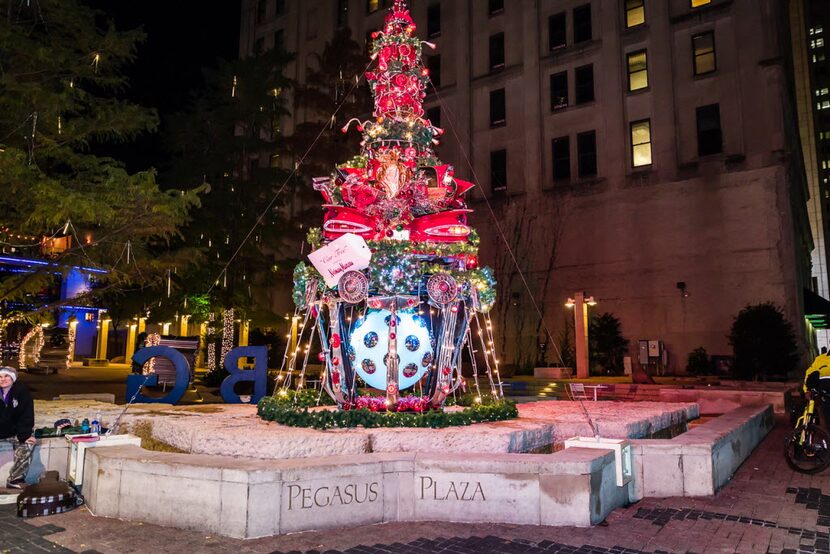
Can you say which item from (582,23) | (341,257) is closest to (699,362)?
(582,23)

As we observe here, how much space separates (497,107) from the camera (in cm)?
3594

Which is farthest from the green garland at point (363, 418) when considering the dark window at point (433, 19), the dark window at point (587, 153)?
the dark window at point (433, 19)

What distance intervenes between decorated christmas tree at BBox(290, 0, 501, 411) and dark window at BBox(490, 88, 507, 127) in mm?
26709

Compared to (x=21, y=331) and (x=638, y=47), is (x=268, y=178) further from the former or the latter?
(x=21, y=331)

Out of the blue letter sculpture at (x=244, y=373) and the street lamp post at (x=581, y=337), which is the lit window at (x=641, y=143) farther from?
the blue letter sculpture at (x=244, y=373)

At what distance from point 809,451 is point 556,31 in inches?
1210

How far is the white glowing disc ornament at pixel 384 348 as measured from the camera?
9.25 meters

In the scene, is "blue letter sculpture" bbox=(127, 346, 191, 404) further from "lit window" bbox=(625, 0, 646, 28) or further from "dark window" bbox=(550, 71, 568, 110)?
"lit window" bbox=(625, 0, 646, 28)

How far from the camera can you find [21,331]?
123ft

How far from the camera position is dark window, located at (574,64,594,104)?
3269cm

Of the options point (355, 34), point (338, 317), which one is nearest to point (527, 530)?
point (338, 317)

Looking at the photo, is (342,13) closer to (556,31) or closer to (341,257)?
(556,31)

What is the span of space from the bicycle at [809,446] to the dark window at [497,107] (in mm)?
28640

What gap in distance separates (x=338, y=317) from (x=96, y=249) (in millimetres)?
6672
